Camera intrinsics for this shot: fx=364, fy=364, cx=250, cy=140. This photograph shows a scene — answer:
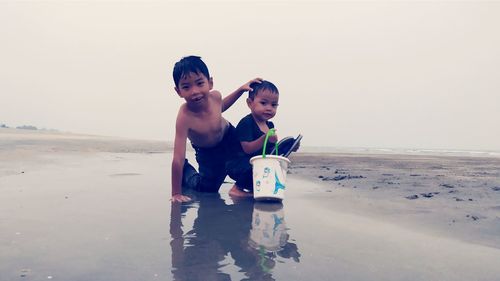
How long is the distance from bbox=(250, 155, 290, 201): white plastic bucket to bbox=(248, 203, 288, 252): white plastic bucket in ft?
0.38

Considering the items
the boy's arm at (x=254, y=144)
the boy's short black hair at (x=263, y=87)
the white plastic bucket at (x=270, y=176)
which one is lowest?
the white plastic bucket at (x=270, y=176)

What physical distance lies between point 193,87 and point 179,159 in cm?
71

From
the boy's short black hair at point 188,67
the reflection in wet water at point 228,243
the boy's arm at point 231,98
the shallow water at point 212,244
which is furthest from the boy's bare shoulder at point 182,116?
the reflection in wet water at point 228,243

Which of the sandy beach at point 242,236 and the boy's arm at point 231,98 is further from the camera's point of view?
the boy's arm at point 231,98

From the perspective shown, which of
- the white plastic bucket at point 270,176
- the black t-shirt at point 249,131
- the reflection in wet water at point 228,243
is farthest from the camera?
the black t-shirt at point 249,131

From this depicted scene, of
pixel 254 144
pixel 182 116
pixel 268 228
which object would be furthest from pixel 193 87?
pixel 268 228

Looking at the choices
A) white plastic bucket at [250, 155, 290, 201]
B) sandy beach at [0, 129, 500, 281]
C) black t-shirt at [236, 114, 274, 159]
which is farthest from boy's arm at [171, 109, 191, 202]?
white plastic bucket at [250, 155, 290, 201]

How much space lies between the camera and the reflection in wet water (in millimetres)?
1572

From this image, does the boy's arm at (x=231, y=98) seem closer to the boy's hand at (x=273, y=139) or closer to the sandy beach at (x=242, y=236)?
the boy's hand at (x=273, y=139)

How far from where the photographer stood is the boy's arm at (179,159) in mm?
3480

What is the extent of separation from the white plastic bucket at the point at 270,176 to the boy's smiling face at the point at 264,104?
643 millimetres

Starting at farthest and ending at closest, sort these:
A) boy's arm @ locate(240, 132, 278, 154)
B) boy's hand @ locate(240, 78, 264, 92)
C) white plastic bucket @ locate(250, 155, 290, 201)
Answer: boy's hand @ locate(240, 78, 264, 92) < boy's arm @ locate(240, 132, 278, 154) < white plastic bucket @ locate(250, 155, 290, 201)

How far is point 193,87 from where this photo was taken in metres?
3.49

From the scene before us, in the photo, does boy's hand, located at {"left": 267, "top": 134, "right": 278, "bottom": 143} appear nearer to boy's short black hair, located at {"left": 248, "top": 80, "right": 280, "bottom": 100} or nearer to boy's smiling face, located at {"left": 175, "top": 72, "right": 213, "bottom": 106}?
boy's short black hair, located at {"left": 248, "top": 80, "right": 280, "bottom": 100}
